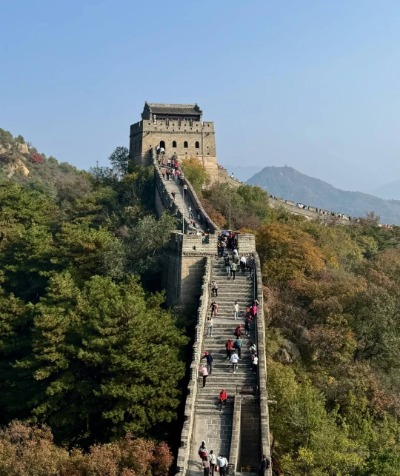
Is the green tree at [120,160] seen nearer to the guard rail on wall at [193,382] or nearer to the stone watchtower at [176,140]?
the stone watchtower at [176,140]

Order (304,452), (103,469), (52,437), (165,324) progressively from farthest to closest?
(165,324) < (52,437) < (304,452) < (103,469)

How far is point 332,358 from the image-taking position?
25.5m

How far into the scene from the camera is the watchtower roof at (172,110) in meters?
51.5

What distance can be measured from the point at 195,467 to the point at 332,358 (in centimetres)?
1048

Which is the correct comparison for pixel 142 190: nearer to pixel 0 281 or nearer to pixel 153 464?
pixel 0 281

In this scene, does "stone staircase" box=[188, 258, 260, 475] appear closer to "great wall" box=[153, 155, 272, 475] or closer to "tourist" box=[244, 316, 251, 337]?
"great wall" box=[153, 155, 272, 475]

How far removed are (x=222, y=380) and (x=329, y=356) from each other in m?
7.58

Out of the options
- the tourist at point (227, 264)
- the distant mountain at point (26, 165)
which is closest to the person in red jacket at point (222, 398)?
the tourist at point (227, 264)

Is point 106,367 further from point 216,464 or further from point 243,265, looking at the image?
point 243,265

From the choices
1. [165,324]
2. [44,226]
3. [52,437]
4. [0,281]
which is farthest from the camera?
[44,226]

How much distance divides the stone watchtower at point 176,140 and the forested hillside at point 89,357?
17437mm

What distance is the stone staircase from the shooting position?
57.9 feet

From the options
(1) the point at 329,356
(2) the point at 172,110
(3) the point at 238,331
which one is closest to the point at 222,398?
(3) the point at 238,331

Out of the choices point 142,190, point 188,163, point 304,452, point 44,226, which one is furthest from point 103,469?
point 188,163
